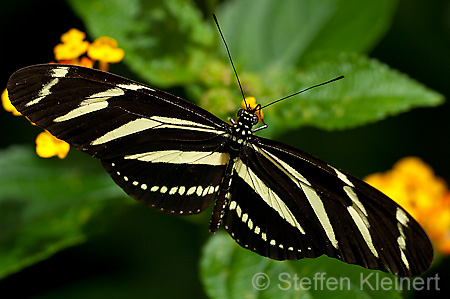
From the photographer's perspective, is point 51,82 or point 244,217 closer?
point 51,82

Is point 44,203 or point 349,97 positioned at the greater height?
point 349,97

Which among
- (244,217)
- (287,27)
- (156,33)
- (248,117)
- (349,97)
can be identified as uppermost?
(287,27)

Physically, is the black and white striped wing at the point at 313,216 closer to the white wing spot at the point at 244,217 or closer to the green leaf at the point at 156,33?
the white wing spot at the point at 244,217

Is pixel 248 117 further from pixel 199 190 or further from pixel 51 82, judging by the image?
pixel 51 82

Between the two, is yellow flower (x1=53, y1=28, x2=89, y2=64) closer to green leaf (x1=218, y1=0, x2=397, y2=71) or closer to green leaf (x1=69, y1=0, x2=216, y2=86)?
green leaf (x1=69, y1=0, x2=216, y2=86)

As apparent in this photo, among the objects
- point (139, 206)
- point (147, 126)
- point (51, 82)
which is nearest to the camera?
point (51, 82)

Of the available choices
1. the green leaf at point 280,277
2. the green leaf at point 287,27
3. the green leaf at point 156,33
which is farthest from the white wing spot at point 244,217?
the green leaf at point 287,27

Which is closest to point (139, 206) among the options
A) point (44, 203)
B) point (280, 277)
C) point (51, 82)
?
point (44, 203)
